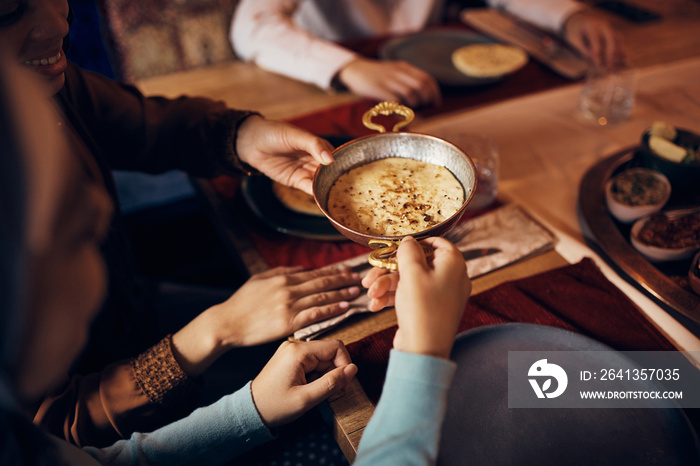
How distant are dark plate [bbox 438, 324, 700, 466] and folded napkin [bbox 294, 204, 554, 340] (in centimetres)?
24

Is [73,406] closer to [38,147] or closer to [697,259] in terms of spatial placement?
[38,147]

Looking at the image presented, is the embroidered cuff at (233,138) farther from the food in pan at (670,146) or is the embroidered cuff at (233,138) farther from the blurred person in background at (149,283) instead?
the food in pan at (670,146)

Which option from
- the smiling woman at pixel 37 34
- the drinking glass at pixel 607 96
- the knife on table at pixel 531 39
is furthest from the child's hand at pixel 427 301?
the knife on table at pixel 531 39

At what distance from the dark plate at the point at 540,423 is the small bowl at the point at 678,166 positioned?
0.65m

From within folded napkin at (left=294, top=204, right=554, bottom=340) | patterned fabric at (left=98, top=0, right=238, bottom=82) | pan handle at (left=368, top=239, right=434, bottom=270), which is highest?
pan handle at (left=368, top=239, right=434, bottom=270)

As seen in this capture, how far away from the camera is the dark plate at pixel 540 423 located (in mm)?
728

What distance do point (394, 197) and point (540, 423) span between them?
493 mm

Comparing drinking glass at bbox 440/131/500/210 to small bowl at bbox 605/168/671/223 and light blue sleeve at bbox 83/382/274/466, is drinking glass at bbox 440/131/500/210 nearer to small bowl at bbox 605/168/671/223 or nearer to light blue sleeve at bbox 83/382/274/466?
small bowl at bbox 605/168/671/223

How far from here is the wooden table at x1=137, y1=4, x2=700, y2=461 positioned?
0.99m

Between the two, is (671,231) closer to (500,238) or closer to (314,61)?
(500,238)

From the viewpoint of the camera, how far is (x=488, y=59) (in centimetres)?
185

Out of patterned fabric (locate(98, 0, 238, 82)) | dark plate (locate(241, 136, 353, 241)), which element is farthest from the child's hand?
patterned fabric (locate(98, 0, 238, 82))

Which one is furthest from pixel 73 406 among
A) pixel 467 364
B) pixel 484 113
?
pixel 484 113

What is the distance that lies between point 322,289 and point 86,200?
0.55 metres
